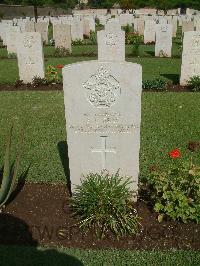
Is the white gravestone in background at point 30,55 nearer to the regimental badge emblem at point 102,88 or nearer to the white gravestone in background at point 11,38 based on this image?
the white gravestone in background at point 11,38

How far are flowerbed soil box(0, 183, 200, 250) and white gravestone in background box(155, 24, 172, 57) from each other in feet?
43.6

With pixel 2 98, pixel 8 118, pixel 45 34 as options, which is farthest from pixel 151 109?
pixel 45 34

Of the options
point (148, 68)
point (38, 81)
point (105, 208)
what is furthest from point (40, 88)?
point (105, 208)

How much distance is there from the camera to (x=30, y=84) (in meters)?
12.2

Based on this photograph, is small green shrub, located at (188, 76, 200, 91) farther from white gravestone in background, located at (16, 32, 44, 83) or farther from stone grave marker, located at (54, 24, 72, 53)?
stone grave marker, located at (54, 24, 72, 53)

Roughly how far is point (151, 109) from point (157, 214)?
16.5ft

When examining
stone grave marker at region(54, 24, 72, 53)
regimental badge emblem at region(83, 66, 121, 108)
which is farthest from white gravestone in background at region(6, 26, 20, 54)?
regimental badge emblem at region(83, 66, 121, 108)

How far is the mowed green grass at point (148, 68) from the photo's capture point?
1343cm

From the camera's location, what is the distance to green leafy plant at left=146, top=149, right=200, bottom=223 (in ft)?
14.8

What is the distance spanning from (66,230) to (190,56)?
28.0 ft

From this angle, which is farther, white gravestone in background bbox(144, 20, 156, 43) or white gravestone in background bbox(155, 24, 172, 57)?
white gravestone in background bbox(144, 20, 156, 43)

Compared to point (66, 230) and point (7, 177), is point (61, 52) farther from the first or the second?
point (66, 230)

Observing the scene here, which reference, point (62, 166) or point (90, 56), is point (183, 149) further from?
point (90, 56)

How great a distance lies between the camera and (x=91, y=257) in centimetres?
416
